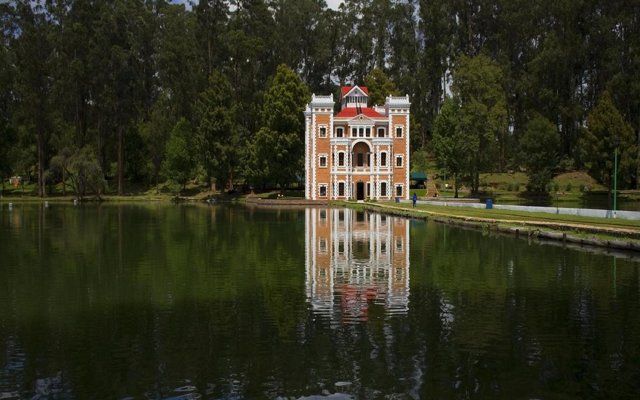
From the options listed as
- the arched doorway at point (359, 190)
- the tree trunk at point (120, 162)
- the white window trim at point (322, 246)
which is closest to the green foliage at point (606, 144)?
the arched doorway at point (359, 190)

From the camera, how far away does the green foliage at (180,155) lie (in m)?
91.3

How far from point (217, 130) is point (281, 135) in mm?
9956

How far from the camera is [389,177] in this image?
83.2 metres

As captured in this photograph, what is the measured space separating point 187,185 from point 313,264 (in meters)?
78.1

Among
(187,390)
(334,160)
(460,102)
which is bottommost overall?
(187,390)

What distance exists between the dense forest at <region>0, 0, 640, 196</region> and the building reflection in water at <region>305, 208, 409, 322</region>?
45.6 m

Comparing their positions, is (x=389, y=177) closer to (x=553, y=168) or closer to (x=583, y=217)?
(x=553, y=168)

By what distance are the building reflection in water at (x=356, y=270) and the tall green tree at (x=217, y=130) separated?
49229mm

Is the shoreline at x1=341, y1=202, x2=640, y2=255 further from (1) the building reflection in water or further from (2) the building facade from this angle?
(2) the building facade

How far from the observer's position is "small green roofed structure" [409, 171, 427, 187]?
9062 centimetres

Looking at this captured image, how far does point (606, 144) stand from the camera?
73.3m

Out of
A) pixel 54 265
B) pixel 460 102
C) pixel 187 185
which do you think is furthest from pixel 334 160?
pixel 54 265

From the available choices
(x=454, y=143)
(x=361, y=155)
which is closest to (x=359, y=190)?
(x=361, y=155)

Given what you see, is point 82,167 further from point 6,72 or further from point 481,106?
point 481,106
